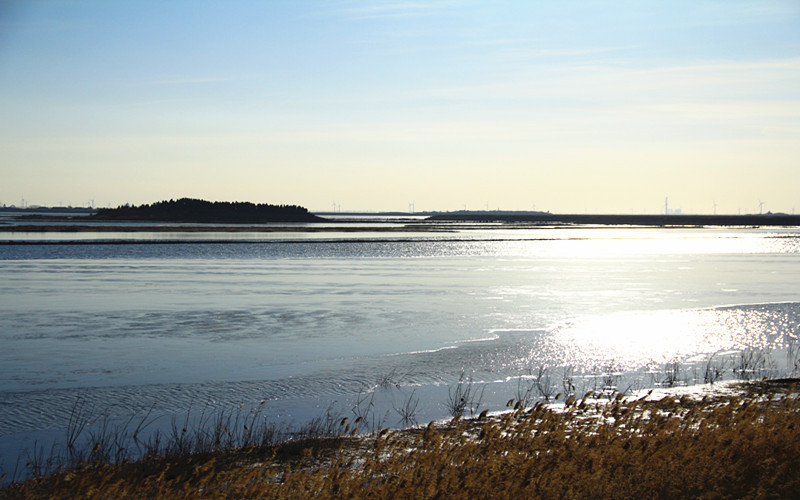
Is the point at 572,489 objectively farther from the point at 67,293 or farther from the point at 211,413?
the point at 67,293

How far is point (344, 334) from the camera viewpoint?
22484 mm

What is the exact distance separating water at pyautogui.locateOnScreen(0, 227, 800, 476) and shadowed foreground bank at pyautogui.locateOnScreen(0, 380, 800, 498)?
236 cm

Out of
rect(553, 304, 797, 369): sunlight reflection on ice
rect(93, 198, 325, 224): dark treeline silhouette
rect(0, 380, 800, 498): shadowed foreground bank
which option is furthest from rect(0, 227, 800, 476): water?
rect(93, 198, 325, 224): dark treeline silhouette

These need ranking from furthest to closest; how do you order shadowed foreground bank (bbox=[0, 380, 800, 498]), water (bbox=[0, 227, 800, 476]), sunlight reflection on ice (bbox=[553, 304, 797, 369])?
sunlight reflection on ice (bbox=[553, 304, 797, 369]) → water (bbox=[0, 227, 800, 476]) → shadowed foreground bank (bbox=[0, 380, 800, 498])

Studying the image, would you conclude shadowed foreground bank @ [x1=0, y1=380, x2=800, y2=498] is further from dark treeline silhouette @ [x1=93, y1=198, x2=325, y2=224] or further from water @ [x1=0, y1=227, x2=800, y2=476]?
dark treeline silhouette @ [x1=93, y1=198, x2=325, y2=224]

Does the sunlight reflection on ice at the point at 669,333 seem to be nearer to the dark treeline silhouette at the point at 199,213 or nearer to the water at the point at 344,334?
the water at the point at 344,334

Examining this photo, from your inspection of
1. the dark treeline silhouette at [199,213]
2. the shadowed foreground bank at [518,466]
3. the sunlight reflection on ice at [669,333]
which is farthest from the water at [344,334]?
the dark treeline silhouette at [199,213]

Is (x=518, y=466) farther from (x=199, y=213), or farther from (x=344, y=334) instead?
(x=199, y=213)

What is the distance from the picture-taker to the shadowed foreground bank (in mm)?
8750

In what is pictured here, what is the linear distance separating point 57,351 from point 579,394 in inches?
539

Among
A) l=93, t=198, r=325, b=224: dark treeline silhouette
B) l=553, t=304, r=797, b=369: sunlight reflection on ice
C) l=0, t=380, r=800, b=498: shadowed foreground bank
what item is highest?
l=93, t=198, r=325, b=224: dark treeline silhouette

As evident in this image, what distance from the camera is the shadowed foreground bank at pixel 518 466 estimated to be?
8.75 metres

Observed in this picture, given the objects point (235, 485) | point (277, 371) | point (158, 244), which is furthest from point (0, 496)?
point (158, 244)

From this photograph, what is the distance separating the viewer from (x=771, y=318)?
84.4 ft
